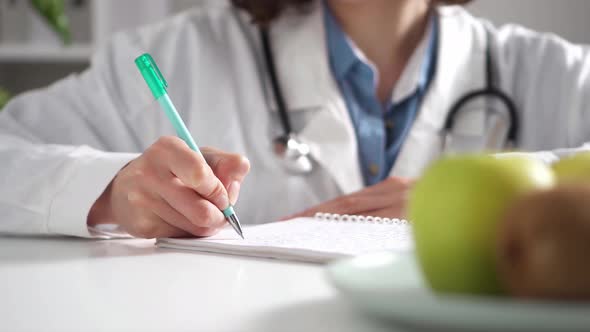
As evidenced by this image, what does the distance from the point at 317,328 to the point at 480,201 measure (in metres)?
0.10

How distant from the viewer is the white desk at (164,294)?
370 millimetres

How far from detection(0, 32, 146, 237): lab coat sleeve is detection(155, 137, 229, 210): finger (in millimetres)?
136

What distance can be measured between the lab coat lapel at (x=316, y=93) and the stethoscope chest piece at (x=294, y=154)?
0.05ft

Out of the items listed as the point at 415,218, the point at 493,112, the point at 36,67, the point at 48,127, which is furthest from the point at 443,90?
the point at 36,67

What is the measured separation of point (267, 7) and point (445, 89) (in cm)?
35

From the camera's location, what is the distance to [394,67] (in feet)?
4.50

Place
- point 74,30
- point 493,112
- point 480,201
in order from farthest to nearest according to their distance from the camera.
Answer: point 74,30, point 493,112, point 480,201

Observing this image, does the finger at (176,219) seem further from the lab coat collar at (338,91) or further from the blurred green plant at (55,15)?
the blurred green plant at (55,15)

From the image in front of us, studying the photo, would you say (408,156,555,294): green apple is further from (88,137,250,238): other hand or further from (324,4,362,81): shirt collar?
(324,4,362,81): shirt collar

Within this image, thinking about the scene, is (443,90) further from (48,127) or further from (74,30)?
(74,30)

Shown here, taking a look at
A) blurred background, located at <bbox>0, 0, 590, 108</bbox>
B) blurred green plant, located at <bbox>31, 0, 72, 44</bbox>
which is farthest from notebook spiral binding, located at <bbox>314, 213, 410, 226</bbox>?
blurred green plant, located at <bbox>31, 0, 72, 44</bbox>

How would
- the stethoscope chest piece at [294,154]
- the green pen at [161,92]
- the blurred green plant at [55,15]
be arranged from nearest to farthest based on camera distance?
the green pen at [161,92]
the stethoscope chest piece at [294,154]
the blurred green plant at [55,15]

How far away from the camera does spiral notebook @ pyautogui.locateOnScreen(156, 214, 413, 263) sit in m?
0.57

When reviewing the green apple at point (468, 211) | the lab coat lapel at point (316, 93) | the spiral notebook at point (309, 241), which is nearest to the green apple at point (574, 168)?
the green apple at point (468, 211)
